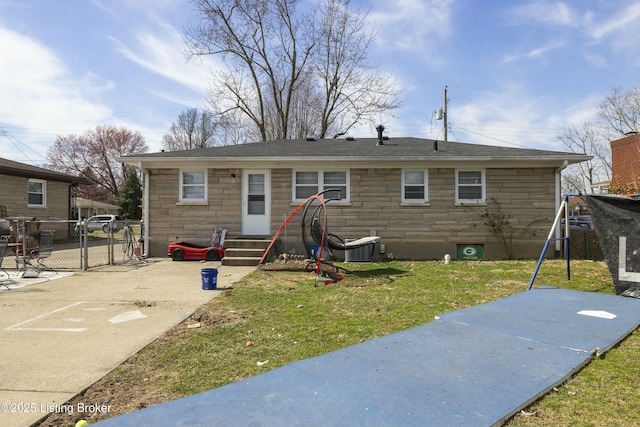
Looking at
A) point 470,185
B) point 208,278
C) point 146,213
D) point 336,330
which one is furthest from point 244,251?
point 470,185

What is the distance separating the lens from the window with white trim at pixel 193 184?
11.9m

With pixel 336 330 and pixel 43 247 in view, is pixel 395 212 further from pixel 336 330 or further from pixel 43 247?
pixel 43 247

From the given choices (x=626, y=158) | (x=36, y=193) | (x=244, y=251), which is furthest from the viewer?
(x=626, y=158)

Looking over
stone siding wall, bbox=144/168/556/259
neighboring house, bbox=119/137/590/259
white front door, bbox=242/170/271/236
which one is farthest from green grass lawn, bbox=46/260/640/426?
white front door, bbox=242/170/271/236

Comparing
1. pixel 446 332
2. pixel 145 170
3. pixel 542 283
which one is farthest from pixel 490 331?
pixel 145 170

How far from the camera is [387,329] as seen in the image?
15.2ft

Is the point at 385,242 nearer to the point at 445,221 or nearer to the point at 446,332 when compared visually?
the point at 445,221

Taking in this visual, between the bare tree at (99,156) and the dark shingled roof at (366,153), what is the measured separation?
34.9 m

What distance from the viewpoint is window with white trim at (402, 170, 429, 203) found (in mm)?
11727

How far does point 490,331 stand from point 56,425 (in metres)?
4.43

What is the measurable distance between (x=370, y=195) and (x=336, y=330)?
24.7ft

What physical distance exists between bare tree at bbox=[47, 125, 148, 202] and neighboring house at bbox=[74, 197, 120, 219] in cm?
248

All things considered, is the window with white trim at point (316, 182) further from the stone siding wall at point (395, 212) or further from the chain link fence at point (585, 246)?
the chain link fence at point (585, 246)

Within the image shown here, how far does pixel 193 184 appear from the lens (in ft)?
39.2
